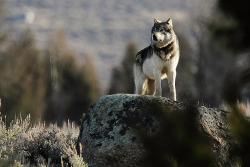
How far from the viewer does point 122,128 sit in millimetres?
6262

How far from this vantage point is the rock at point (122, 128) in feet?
20.1

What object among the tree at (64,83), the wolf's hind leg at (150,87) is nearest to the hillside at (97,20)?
the tree at (64,83)

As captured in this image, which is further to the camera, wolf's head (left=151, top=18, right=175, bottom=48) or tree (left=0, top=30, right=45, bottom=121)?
tree (left=0, top=30, right=45, bottom=121)

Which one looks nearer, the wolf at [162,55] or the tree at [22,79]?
the wolf at [162,55]

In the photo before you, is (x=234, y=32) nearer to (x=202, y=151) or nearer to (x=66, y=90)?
(x=202, y=151)

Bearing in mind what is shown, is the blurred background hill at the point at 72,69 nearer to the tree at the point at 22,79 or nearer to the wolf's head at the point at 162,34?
the tree at the point at 22,79

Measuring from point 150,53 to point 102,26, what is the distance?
162m

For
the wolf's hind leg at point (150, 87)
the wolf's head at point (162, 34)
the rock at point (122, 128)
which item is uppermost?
the wolf's head at point (162, 34)

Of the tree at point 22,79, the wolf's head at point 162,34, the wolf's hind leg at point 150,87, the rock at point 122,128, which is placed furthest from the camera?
the tree at point 22,79

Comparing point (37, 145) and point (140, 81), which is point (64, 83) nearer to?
point (140, 81)

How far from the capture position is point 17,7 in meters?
178

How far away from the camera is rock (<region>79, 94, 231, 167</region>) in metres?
6.14

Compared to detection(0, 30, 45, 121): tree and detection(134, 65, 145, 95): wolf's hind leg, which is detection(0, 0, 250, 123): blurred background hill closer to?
detection(0, 30, 45, 121): tree

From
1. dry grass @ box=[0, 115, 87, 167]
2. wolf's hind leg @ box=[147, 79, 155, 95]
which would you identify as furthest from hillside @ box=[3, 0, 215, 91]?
dry grass @ box=[0, 115, 87, 167]
